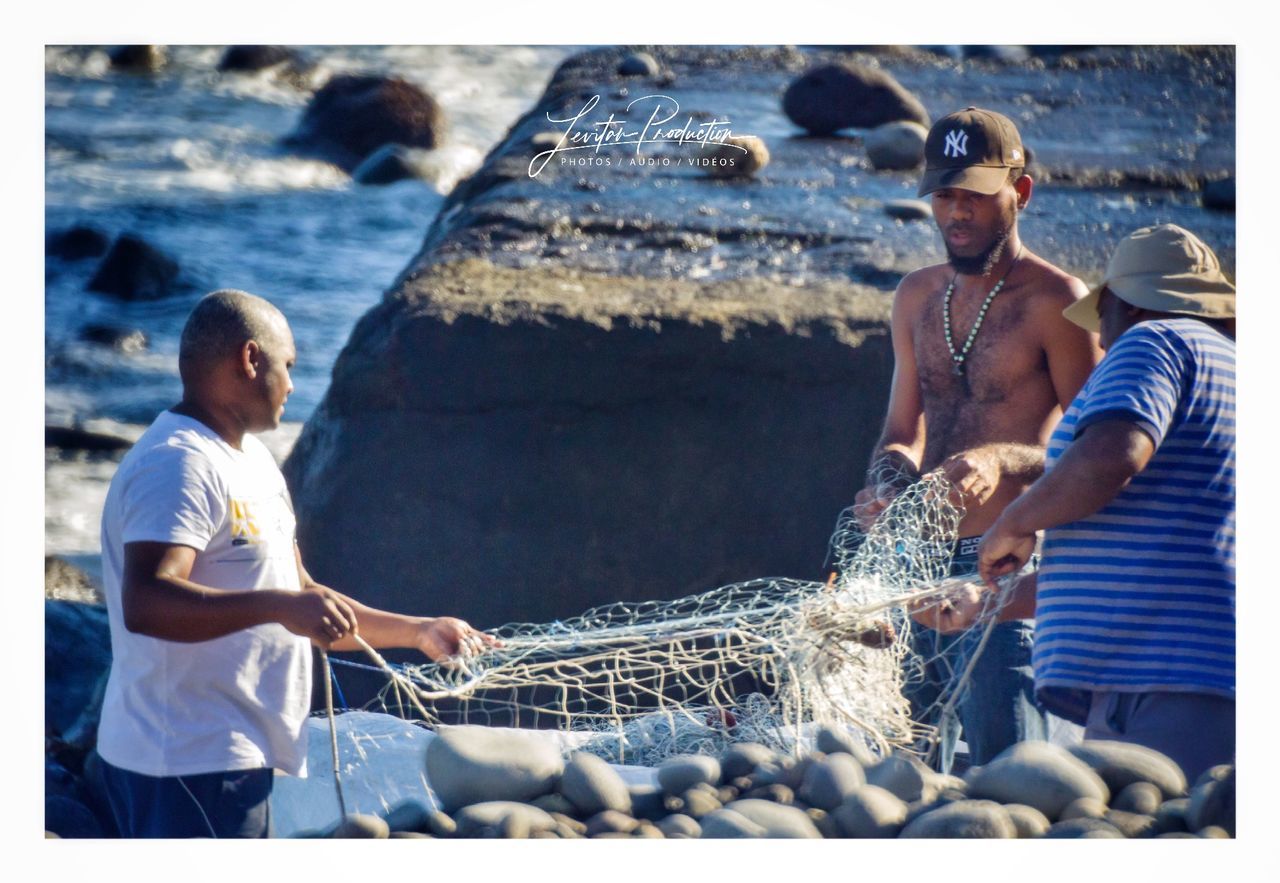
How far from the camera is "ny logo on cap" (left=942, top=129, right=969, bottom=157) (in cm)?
416

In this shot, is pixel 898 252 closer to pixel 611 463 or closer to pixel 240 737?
pixel 611 463

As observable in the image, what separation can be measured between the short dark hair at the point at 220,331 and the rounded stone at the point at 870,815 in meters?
1.75

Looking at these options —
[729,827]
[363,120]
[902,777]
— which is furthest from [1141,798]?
[363,120]

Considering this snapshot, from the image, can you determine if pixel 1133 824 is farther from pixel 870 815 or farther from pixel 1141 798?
pixel 870 815

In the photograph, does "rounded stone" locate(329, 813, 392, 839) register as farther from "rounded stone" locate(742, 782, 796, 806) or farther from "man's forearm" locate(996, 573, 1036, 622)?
"man's forearm" locate(996, 573, 1036, 622)

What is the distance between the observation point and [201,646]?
313cm

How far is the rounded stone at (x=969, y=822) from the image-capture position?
3338mm

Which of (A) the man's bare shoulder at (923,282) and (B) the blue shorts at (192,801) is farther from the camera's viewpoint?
(A) the man's bare shoulder at (923,282)

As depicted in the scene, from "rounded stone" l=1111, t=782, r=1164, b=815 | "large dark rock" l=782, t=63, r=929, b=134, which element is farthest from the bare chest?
"rounded stone" l=1111, t=782, r=1164, b=815

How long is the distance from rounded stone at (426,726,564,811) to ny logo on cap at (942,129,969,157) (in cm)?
206

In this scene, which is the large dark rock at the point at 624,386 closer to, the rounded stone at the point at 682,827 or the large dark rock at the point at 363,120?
the large dark rock at the point at 363,120

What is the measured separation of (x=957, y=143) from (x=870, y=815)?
6.38 feet

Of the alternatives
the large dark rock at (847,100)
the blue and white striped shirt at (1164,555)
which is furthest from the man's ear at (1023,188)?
the blue and white striped shirt at (1164,555)

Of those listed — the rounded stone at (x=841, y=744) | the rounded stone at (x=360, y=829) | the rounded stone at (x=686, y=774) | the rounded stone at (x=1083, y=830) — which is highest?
the rounded stone at (x=841, y=744)
